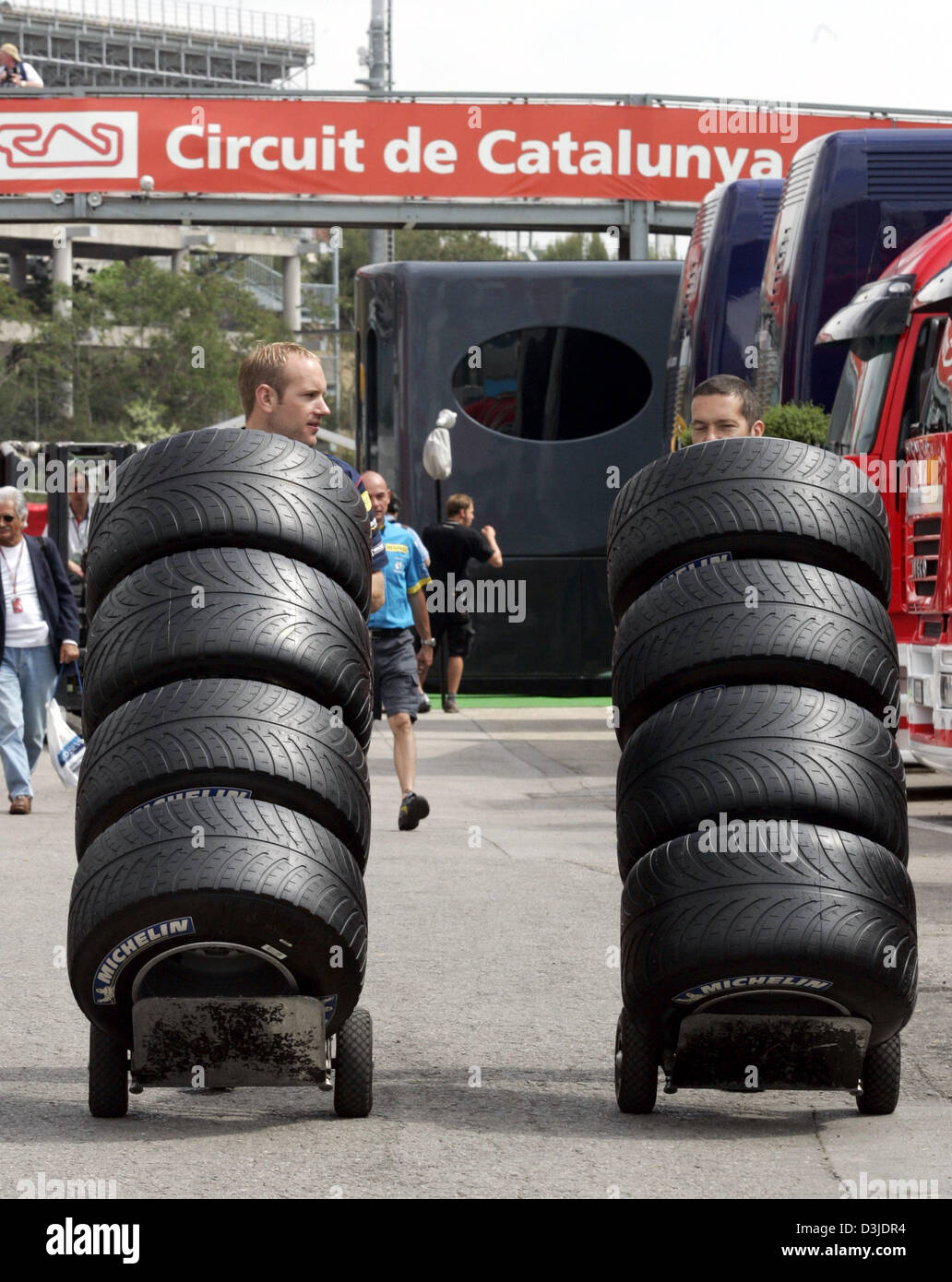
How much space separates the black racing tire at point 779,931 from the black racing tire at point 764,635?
0.42m

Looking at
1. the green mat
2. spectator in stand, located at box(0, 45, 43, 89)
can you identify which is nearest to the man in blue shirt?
the green mat

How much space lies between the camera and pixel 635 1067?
5.44m

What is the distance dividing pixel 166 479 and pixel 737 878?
1.79 metres

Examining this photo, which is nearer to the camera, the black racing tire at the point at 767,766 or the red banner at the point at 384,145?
the black racing tire at the point at 767,766

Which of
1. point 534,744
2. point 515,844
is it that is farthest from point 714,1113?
point 534,744

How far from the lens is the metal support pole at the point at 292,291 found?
75650mm

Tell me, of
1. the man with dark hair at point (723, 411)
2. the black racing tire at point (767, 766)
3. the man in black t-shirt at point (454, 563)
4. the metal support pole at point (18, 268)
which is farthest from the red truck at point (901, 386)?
the metal support pole at point (18, 268)

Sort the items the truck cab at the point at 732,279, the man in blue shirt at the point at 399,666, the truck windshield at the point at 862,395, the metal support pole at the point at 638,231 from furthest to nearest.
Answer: the metal support pole at the point at 638,231 < the truck cab at the point at 732,279 < the truck windshield at the point at 862,395 < the man in blue shirt at the point at 399,666

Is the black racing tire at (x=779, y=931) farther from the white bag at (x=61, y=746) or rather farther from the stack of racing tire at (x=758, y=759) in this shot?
the white bag at (x=61, y=746)

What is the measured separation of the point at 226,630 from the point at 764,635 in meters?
1.38

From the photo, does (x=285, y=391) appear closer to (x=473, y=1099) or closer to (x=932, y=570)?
(x=473, y=1099)

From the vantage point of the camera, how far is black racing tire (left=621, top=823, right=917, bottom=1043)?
16.9 feet

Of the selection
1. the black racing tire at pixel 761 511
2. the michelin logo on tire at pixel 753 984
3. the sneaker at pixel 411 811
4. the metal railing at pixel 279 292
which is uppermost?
the black racing tire at pixel 761 511

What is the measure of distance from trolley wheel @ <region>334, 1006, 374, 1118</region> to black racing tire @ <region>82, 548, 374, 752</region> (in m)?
0.79
